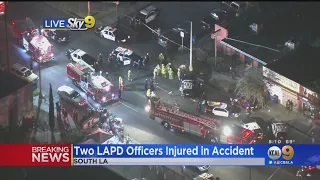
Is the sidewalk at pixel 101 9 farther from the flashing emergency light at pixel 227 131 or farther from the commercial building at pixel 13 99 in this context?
the flashing emergency light at pixel 227 131

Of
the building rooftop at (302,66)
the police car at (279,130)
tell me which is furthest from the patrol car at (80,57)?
the police car at (279,130)

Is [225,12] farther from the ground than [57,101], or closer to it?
farther from the ground

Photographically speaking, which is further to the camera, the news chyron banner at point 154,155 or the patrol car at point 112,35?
the patrol car at point 112,35

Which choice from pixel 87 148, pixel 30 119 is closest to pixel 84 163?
pixel 87 148

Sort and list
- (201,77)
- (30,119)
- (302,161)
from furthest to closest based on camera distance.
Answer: (201,77) → (30,119) → (302,161)

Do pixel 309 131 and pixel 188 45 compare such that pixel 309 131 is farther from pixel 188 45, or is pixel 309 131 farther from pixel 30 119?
pixel 30 119

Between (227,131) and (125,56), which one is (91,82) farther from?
(227,131)
